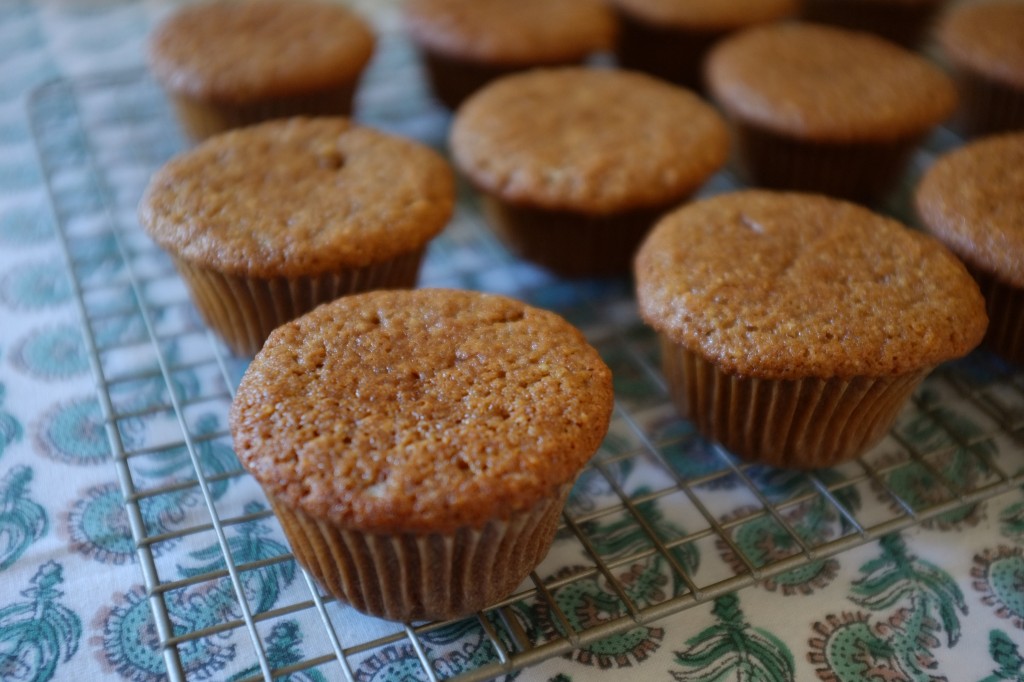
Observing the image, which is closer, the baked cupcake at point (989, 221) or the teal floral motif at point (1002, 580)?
the teal floral motif at point (1002, 580)

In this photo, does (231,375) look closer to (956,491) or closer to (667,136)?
(667,136)

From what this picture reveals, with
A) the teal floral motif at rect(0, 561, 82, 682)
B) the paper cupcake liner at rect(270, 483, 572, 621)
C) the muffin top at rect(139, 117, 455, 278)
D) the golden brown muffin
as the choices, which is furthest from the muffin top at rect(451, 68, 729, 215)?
the teal floral motif at rect(0, 561, 82, 682)

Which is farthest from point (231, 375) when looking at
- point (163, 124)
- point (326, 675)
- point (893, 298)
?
point (893, 298)

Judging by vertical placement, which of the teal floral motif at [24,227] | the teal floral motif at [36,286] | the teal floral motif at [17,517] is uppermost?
the teal floral motif at [24,227]

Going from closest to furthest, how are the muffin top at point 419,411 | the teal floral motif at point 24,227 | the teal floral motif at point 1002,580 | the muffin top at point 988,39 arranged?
the muffin top at point 419,411
the teal floral motif at point 1002,580
the teal floral motif at point 24,227
the muffin top at point 988,39

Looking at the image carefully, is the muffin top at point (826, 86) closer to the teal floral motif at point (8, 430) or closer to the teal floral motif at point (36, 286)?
the teal floral motif at point (36, 286)

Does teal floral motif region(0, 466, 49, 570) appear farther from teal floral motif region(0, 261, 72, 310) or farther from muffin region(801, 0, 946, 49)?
muffin region(801, 0, 946, 49)

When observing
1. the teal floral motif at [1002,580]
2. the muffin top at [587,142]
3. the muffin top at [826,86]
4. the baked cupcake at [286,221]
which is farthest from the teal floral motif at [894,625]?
the muffin top at [826,86]

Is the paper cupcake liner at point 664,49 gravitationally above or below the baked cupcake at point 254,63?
below
